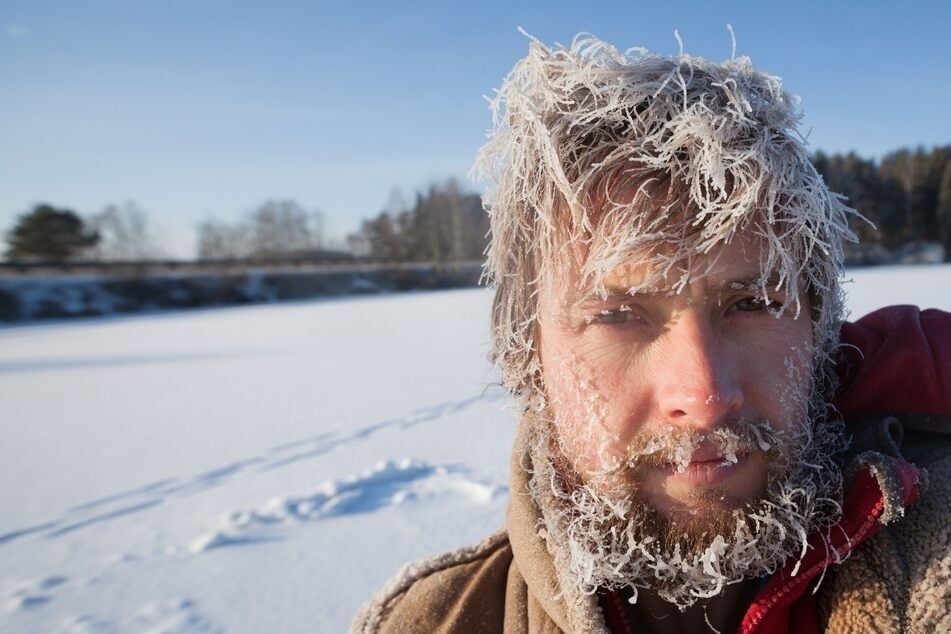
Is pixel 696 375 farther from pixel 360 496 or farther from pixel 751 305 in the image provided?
pixel 360 496

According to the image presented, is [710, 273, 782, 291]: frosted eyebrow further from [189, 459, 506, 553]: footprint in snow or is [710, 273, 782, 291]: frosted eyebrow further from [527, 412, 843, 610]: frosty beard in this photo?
[189, 459, 506, 553]: footprint in snow

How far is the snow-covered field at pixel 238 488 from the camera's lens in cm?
240

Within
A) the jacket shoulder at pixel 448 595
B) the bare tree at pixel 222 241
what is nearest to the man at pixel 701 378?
the jacket shoulder at pixel 448 595

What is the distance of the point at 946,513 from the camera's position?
0.80 meters

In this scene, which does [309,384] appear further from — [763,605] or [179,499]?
[763,605]

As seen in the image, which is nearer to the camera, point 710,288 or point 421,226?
point 710,288

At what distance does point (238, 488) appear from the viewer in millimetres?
3686

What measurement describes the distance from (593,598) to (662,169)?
28.7 inches

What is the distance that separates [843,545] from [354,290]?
32828 mm

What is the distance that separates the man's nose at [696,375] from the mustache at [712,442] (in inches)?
0.7

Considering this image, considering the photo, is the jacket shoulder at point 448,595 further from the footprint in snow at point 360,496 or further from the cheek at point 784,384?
the footprint in snow at point 360,496

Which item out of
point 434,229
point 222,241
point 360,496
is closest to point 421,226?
point 434,229

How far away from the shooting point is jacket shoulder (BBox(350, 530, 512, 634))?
3.44 ft

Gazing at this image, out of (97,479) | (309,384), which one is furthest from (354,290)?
(97,479)
